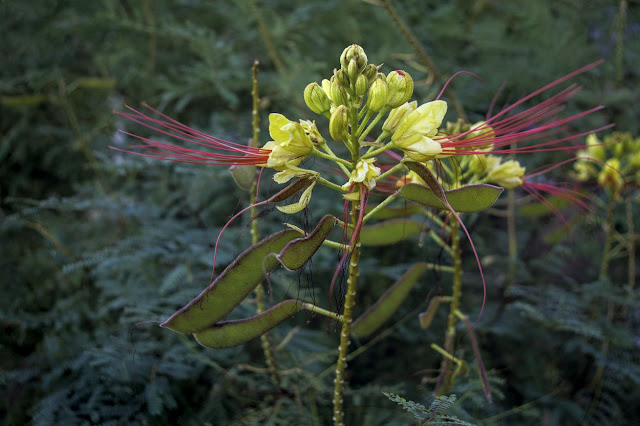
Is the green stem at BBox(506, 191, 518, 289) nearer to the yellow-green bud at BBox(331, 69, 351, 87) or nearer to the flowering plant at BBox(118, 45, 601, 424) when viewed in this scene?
the flowering plant at BBox(118, 45, 601, 424)

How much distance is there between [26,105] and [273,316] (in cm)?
148

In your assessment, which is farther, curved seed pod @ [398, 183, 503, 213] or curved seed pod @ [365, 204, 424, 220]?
curved seed pod @ [365, 204, 424, 220]

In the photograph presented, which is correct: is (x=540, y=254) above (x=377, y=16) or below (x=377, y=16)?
below

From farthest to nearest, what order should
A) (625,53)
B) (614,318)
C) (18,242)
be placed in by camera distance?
(625,53), (18,242), (614,318)

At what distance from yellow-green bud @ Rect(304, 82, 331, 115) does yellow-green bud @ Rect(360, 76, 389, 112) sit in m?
0.07

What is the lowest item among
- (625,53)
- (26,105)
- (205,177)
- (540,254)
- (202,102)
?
(540,254)

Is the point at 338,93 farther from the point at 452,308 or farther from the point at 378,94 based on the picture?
the point at 452,308

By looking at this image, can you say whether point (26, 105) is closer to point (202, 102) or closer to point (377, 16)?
point (202, 102)

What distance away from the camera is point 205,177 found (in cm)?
138

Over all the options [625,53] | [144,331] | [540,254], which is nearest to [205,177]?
[144,331]

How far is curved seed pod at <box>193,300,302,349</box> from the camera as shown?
0.71 meters

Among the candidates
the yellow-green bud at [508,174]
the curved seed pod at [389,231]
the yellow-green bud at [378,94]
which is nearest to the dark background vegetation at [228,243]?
the curved seed pod at [389,231]

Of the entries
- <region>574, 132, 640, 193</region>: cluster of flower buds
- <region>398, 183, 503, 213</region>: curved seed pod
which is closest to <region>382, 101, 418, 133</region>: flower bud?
<region>398, 183, 503, 213</region>: curved seed pod

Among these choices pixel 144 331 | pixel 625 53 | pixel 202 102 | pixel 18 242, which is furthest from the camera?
pixel 202 102
